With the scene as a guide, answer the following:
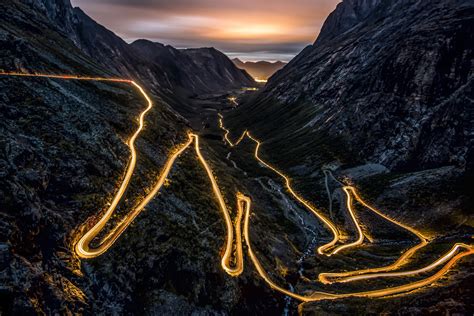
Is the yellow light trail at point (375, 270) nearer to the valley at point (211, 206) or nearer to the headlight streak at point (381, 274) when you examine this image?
the headlight streak at point (381, 274)

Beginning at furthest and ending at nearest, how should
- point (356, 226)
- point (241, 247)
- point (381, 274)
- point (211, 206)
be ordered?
point (356, 226), point (211, 206), point (241, 247), point (381, 274)

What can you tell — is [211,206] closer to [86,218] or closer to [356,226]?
[86,218]

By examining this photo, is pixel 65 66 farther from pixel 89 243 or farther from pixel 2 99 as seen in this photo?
pixel 89 243

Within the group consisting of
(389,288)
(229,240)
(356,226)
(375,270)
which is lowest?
(356,226)

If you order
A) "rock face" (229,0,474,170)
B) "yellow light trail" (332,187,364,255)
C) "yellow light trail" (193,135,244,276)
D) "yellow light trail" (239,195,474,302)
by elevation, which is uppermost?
"rock face" (229,0,474,170)

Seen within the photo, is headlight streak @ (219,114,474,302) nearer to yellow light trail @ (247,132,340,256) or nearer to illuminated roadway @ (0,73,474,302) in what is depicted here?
illuminated roadway @ (0,73,474,302)

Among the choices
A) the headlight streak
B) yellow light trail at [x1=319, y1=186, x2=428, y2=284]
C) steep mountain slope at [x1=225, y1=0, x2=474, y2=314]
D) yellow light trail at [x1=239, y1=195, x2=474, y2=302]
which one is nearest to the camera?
yellow light trail at [x1=239, y1=195, x2=474, y2=302]

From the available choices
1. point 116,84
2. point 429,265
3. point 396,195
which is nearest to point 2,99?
point 116,84

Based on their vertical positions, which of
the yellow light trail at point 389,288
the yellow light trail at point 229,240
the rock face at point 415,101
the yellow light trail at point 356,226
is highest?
the rock face at point 415,101

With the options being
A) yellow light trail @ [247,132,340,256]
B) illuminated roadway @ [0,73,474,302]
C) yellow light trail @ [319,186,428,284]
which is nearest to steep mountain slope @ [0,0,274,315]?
illuminated roadway @ [0,73,474,302]

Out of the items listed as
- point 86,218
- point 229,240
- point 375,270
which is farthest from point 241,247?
point 86,218

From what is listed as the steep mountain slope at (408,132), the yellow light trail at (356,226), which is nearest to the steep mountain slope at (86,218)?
the steep mountain slope at (408,132)
